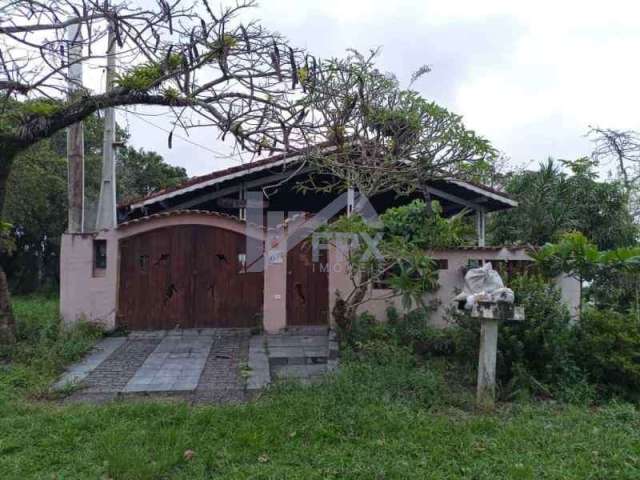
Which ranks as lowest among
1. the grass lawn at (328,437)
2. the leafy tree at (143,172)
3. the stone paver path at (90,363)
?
the grass lawn at (328,437)

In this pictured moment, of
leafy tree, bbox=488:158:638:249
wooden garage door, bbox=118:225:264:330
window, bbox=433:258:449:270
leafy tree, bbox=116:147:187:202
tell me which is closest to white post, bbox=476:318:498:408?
window, bbox=433:258:449:270

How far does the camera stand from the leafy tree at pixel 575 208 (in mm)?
11055

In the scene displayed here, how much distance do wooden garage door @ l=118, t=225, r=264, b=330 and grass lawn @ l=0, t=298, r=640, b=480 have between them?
115 inches

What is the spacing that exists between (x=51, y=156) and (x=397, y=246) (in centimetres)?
1269

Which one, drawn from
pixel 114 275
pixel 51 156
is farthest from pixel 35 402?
pixel 51 156

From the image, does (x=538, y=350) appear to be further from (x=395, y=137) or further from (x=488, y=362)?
(x=395, y=137)

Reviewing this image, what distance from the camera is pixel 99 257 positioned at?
765 cm

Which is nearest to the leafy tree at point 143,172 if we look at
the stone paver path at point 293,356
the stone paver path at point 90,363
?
the stone paver path at point 90,363

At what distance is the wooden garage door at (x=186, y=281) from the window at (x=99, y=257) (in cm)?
29

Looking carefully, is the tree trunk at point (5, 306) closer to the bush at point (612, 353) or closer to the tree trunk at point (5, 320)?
the tree trunk at point (5, 320)

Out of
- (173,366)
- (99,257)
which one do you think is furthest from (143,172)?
(173,366)

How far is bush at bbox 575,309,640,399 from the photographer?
4.70 m

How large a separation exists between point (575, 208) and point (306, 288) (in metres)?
7.60

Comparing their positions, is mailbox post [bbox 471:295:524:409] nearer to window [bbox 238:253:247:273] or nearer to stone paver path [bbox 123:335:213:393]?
stone paver path [bbox 123:335:213:393]
